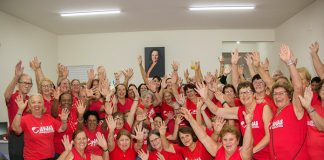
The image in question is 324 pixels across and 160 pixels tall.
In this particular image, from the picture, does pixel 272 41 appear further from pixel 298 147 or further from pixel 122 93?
pixel 298 147

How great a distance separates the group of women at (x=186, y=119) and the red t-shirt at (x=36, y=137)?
12mm

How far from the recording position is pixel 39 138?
3967mm

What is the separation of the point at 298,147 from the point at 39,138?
3.05 m

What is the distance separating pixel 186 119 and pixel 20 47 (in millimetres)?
5832

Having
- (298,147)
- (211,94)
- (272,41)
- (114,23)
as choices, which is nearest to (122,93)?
(211,94)

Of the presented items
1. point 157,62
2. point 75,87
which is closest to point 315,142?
point 75,87

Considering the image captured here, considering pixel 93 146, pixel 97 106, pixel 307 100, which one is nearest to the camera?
pixel 307 100

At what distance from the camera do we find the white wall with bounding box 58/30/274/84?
391 inches

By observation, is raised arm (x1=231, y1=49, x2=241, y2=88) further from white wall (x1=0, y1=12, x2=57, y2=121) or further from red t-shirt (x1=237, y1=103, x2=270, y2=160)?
white wall (x1=0, y1=12, x2=57, y2=121)

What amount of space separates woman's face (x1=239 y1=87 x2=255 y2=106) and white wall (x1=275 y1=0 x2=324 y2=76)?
4250 millimetres

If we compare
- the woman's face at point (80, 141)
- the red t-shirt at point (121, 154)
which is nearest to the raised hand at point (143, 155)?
the red t-shirt at point (121, 154)

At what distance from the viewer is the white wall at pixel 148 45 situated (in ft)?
32.6

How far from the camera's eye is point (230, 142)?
126 inches

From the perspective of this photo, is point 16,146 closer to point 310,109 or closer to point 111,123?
point 111,123
